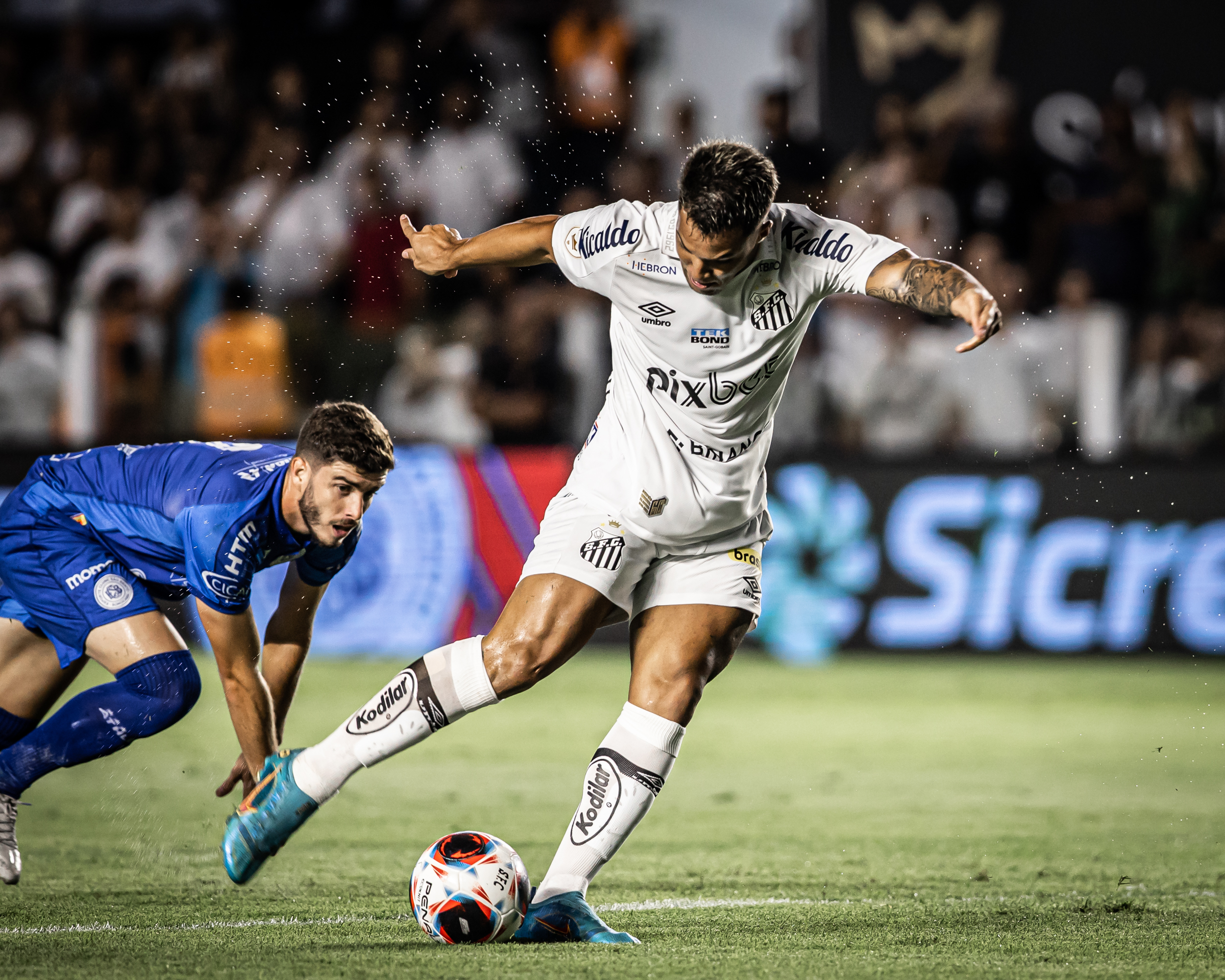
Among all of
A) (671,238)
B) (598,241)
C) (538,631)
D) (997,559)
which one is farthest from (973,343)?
(997,559)

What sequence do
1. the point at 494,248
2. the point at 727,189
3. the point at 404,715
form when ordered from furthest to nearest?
1. the point at 494,248
2. the point at 404,715
3. the point at 727,189

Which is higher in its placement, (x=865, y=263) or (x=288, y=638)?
(x=865, y=263)

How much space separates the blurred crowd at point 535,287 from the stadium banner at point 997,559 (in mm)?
314

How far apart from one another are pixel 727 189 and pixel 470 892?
2312 mm

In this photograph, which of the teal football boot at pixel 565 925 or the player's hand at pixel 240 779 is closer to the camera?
the teal football boot at pixel 565 925

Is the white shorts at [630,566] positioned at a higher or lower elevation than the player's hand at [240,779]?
higher

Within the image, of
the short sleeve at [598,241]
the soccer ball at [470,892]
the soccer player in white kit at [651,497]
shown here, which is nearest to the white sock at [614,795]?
the soccer player in white kit at [651,497]

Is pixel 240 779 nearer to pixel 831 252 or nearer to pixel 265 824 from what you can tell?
pixel 265 824

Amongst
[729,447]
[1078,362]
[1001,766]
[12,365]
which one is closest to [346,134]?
[12,365]

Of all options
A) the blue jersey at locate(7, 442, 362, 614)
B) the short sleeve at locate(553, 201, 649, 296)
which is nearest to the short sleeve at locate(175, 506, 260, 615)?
the blue jersey at locate(7, 442, 362, 614)

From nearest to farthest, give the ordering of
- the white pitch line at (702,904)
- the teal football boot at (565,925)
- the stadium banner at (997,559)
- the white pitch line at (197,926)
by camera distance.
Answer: the teal football boot at (565,925)
the white pitch line at (197,926)
the white pitch line at (702,904)
the stadium banner at (997,559)

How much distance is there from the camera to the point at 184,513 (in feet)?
17.7

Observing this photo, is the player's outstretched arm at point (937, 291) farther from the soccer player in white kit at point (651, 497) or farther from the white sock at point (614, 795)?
the white sock at point (614, 795)

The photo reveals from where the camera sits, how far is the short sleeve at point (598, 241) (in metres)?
5.18
